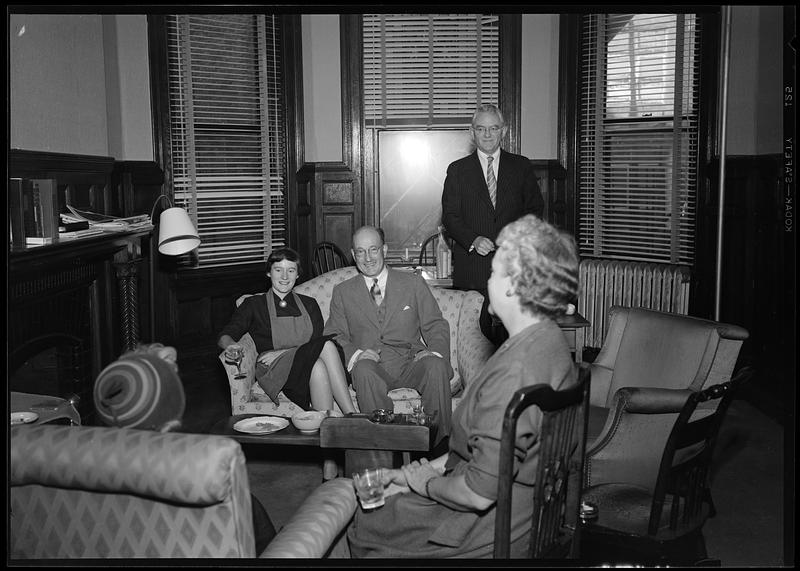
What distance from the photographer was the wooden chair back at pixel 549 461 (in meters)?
1.79

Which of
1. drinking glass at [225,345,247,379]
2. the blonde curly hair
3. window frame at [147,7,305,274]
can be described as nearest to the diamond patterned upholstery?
the blonde curly hair

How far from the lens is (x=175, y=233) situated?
13.6ft

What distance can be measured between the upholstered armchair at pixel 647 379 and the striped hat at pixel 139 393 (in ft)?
5.59

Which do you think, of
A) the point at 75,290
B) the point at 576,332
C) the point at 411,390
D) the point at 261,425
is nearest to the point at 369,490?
the point at 261,425

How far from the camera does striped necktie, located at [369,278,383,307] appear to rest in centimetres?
422

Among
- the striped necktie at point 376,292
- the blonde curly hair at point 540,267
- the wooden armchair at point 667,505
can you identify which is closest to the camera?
the blonde curly hair at point 540,267

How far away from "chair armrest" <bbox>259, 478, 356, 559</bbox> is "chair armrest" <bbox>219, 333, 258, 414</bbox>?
1.78 meters

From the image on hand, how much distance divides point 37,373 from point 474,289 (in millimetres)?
2375

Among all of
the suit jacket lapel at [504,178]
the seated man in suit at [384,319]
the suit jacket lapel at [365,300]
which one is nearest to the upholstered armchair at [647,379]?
the seated man in suit at [384,319]

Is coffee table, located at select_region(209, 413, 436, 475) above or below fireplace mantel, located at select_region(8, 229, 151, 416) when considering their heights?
below

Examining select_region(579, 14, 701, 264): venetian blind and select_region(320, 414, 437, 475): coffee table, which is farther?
select_region(579, 14, 701, 264): venetian blind

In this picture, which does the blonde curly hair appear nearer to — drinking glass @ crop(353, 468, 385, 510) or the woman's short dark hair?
drinking glass @ crop(353, 468, 385, 510)

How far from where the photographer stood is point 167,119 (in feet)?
18.5

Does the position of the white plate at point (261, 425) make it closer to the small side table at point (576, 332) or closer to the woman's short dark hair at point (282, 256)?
the woman's short dark hair at point (282, 256)
